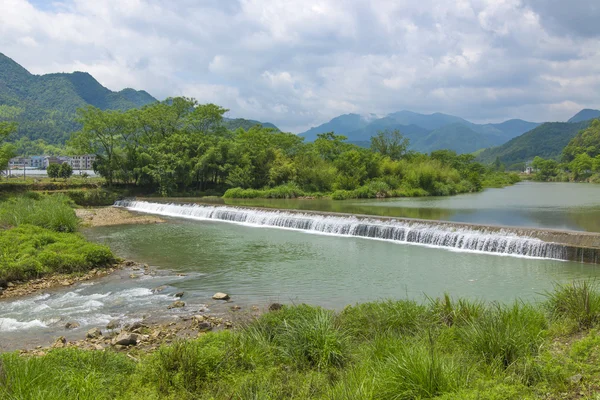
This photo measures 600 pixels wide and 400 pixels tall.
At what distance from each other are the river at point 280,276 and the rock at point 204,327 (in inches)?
48.1

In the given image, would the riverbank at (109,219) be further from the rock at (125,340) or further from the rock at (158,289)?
the rock at (125,340)

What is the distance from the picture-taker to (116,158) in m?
35.1

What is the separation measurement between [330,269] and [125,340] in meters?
6.61

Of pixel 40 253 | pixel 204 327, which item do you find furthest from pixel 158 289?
pixel 40 253

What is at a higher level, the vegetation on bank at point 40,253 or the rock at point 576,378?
the rock at point 576,378

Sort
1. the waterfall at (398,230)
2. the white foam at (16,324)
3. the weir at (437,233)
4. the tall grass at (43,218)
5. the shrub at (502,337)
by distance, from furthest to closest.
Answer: the tall grass at (43,218), the waterfall at (398,230), the weir at (437,233), the white foam at (16,324), the shrub at (502,337)

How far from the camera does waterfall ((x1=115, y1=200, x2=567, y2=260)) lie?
43.3ft

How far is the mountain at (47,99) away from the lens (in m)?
100

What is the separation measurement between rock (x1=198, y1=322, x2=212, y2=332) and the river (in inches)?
48.1

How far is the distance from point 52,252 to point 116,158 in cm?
2664

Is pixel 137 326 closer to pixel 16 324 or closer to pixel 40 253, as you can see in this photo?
pixel 16 324

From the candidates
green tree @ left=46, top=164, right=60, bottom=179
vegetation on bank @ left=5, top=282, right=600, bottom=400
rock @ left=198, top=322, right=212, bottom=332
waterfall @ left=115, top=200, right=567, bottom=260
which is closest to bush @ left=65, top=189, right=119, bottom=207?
green tree @ left=46, top=164, right=60, bottom=179

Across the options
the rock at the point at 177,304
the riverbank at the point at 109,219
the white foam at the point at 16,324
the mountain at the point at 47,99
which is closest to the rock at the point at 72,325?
the white foam at the point at 16,324

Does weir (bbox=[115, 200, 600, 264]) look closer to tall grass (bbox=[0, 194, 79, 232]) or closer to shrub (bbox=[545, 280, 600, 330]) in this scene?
shrub (bbox=[545, 280, 600, 330])
